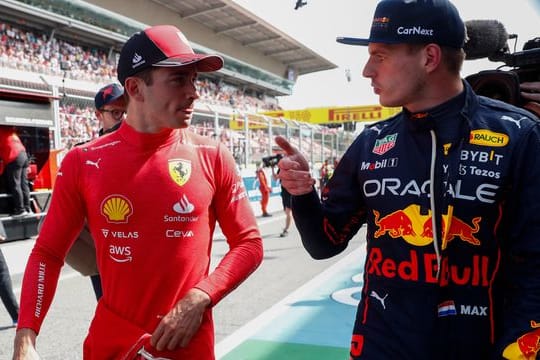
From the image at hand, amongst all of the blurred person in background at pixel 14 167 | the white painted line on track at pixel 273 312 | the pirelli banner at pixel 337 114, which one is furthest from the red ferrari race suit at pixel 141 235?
the pirelli banner at pixel 337 114

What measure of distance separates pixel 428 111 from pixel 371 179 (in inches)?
11.1

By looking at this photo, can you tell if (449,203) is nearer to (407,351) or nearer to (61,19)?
(407,351)

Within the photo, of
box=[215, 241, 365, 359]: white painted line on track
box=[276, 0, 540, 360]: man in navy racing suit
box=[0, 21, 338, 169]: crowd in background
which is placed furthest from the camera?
box=[0, 21, 338, 169]: crowd in background

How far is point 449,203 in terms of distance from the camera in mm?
1508

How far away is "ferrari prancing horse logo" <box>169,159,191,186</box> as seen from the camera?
6.09ft

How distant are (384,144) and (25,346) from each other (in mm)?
1327

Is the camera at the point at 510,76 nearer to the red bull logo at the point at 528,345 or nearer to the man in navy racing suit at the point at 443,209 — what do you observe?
the man in navy racing suit at the point at 443,209

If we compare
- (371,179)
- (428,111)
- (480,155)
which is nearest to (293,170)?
(371,179)

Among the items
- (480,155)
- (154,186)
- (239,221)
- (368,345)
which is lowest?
(368,345)

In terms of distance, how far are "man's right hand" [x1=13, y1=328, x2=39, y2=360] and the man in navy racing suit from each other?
1022 millimetres

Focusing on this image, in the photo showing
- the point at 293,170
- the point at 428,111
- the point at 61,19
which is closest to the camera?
the point at 428,111

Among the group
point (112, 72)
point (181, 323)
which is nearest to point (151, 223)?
point (181, 323)

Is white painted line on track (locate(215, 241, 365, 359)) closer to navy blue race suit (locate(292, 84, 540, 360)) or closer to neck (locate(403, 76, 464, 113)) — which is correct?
navy blue race suit (locate(292, 84, 540, 360))

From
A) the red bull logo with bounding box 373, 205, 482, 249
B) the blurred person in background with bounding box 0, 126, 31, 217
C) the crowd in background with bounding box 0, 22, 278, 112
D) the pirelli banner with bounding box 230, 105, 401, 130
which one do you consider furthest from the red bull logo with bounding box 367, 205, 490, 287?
the pirelli banner with bounding box 230, 105, 401, 130
